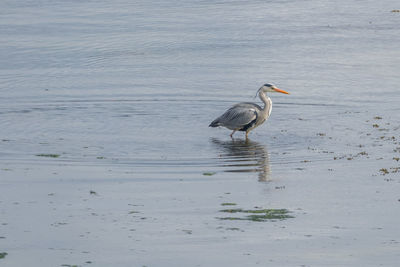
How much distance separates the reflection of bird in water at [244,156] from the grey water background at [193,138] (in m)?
0.05

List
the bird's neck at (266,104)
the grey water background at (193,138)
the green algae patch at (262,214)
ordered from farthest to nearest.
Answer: the bird's neck at (266,104), the green algae patch at (262,214), the grey water background at (193,138)

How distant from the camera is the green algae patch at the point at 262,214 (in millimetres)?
11727

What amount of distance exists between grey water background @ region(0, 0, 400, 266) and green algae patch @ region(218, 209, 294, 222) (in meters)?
0.15

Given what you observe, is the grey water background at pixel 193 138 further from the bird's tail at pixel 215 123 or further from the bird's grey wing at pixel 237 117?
the bird's grey wing at pixel 237 117

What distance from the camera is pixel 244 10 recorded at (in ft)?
119

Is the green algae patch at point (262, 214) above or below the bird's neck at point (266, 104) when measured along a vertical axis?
below

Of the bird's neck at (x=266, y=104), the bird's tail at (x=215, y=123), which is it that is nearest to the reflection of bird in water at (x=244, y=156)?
the bird's tail at (x=215, y=123)

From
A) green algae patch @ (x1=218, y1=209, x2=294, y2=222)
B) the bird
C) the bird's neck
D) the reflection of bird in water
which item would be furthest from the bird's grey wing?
green algae patch @ (x1=218, y1=209, x2=294, y2=222)

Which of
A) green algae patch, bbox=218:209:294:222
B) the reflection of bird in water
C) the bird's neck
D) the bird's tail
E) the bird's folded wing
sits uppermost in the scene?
the bird's neck

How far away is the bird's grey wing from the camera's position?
18938 millimetres

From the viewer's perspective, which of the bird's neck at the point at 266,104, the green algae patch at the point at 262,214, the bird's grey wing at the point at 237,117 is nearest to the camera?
the green algae patch at the point at 262,214

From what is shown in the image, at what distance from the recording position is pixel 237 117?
746 inches

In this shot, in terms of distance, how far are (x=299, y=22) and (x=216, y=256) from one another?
23.7 m

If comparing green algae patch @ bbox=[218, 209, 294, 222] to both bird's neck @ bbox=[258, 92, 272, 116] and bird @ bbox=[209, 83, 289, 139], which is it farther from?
bird's neck @ bbox=[258, 92, 272, 116]
